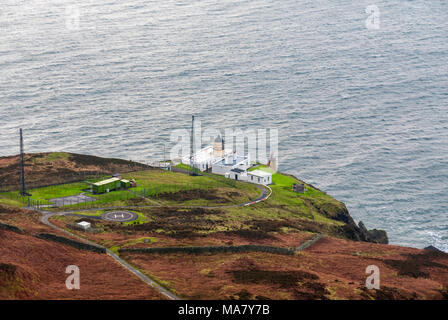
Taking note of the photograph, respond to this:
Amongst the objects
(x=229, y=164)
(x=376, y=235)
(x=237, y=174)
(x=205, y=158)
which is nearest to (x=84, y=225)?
(x=237, y=174)

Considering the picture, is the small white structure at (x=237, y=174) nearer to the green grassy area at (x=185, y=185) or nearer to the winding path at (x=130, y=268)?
the green grassy area at (x=185, y=185)

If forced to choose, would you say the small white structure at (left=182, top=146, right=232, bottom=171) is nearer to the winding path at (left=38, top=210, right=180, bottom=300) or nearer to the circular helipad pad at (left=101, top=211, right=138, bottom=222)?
the circular helipad pad at (left=101, top=211, right=138, bottom=222)

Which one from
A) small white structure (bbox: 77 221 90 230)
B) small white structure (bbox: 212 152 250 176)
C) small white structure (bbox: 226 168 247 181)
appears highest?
small white structure (bbox: 77 221 90 230)

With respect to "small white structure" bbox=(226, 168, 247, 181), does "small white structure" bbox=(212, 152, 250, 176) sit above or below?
above

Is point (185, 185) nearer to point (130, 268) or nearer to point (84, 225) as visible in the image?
point (84, 225)

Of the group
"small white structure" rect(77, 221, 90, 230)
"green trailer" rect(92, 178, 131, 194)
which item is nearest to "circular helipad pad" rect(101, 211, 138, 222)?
"small white structure" rect(77, 221, 90, 230)
